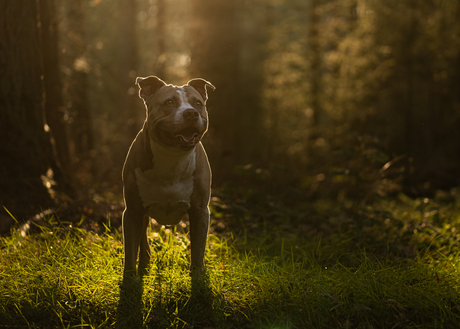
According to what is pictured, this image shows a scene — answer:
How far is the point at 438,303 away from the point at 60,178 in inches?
204

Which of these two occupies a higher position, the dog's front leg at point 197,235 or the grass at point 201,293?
the dog's front leg at point 197,235

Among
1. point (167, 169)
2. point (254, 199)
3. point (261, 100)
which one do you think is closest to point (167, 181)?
point (167, 169)

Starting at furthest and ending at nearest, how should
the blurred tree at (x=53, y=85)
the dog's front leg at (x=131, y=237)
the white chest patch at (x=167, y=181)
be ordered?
1. the blurred tree at (x=53, y=85)
2. the dog's front leg at (x=131, y=237)
3. the white chest patch at (x=167, y=181)

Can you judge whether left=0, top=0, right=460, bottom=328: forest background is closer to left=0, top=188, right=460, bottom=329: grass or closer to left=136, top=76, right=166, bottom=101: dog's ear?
left=0, top=188, right=460, bottom=329: grass

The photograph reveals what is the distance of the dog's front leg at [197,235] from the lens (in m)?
3.75

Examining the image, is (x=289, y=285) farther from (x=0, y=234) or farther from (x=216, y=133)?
(x=216, y=133)

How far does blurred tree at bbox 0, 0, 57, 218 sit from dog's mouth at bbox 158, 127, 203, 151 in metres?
2.88

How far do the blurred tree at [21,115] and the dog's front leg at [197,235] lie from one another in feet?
8.68

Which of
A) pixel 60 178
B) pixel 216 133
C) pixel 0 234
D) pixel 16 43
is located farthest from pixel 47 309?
pixel 216 133

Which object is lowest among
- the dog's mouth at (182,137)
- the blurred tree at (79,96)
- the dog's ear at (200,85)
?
the blurred tree at (79,96)

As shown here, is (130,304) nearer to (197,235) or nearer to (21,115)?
(197,235)

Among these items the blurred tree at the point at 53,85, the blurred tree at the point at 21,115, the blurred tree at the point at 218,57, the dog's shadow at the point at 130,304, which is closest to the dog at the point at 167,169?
the dog's shadow at the point at 130,304

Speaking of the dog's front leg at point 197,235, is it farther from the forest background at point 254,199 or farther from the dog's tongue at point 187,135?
the dog's tongue at point 187,135

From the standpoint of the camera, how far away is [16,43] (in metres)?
5.40
